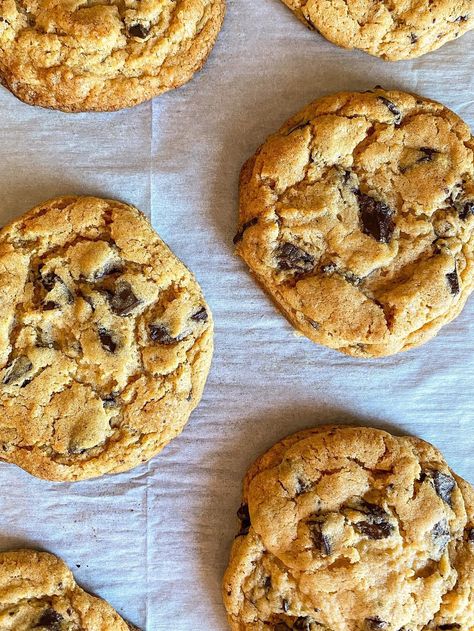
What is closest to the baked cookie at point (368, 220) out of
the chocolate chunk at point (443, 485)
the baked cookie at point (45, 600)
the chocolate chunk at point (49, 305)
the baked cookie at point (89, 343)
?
the baked cookie at point (89, 343)

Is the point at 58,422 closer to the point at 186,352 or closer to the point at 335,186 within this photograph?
the point at 186,352

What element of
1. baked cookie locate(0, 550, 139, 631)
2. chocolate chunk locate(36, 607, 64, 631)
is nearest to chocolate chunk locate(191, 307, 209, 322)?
baked cookie locate(0, 550, 139, 631)

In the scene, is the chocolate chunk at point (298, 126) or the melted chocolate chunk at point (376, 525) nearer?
the melted chocolate chunk at point (376, 525)

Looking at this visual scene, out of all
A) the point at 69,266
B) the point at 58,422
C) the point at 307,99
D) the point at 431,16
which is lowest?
the point at 58,422

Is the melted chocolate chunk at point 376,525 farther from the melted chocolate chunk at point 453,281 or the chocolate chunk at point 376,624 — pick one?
the melted chocolate chunk at point 453,281

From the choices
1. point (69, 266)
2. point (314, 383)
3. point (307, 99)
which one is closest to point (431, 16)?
point (307, 99)

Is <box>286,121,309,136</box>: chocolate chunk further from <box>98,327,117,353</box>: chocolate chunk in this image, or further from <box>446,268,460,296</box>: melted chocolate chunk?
<box>98,327,117,353</box>: chocolate chunk
